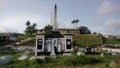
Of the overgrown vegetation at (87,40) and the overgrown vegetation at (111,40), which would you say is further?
the overgrown vegetation at (111,40)

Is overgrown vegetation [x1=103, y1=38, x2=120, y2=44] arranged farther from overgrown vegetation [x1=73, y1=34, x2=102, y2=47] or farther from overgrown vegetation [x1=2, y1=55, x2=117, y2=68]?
overgrown vegetation [x1=2, y1=55, x2=117, y2=68]

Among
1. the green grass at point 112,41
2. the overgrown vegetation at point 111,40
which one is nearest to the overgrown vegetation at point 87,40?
the overgrown vegetation at point 111,40

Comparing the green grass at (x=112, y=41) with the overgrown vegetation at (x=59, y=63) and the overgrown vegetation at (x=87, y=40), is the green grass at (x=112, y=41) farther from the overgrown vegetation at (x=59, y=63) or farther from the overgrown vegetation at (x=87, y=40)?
the overgrown vegetation at (x=59, y=63)

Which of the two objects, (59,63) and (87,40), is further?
(87,40)

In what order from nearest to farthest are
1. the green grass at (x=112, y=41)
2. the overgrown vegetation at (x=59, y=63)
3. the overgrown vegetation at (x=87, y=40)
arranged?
the overgrown vegetation at (x=59, y=63), the overgrown vegetation at (x=87, y=40), the green grass at (x=112, y=41)

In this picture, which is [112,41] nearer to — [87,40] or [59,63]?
[87,40]

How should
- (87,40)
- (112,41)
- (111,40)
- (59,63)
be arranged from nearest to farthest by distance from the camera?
(59,63), (87,40), (112,41), (111,40)

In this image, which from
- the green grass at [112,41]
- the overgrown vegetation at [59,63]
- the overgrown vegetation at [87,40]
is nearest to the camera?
the overgrown vegetation at [59,63]

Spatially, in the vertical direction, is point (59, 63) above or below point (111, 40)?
below

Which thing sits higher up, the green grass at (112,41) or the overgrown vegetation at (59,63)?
the green grass at (112,41)

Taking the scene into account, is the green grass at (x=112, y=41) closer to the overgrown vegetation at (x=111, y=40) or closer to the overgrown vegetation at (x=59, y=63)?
the overgrown vegetation at (x=111, y=40)

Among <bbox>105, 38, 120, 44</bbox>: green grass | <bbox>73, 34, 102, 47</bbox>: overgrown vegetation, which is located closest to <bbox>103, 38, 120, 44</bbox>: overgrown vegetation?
<bbox>105, 38, 120, 44</bbox>: green grass

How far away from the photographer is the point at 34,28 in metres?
85.2

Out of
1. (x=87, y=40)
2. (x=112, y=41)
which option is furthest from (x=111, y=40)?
(x=87, y=40)
